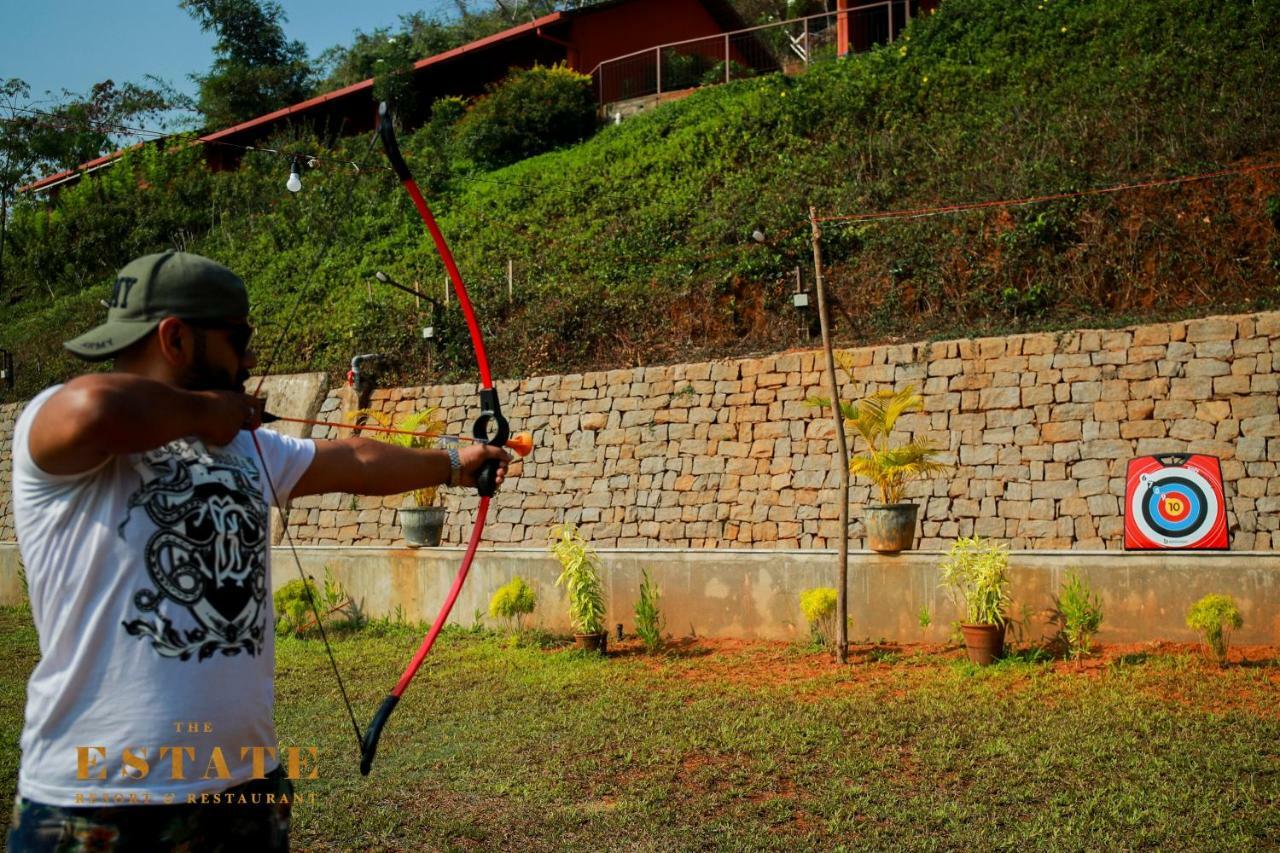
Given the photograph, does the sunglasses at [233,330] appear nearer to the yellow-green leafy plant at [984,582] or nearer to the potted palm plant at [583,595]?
the yellow-green leafy plant at [984,582]

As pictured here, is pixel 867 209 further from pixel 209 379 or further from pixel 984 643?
pixel 209 379

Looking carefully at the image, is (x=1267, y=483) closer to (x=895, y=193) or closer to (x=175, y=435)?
(x=895, y=193)

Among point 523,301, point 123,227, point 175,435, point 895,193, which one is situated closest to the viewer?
point 175,435

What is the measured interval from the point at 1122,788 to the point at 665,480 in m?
9.14

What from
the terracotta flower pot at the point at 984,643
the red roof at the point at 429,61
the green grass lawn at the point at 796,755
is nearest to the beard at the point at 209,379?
the green grass lawn at the point at 796,755

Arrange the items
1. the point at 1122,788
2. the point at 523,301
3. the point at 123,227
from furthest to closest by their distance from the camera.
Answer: the point at 123,227
the point at 523,301
the point at 1122,788

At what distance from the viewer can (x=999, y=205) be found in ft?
44.7

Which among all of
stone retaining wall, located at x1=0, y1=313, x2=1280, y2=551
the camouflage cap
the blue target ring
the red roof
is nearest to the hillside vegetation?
stone retaining wall, located at x1=0, y1=313, x2=1280, y2=551

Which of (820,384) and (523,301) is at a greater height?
(523,301)

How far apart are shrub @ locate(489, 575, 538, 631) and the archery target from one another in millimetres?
4829

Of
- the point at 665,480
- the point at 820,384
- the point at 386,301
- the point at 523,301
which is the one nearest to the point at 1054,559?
the point at 820,384

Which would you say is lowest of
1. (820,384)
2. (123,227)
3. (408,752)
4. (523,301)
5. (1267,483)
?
(408,752)

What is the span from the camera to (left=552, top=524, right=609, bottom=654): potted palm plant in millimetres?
Result: 8766

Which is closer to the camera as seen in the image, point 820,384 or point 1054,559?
point 1054,559
